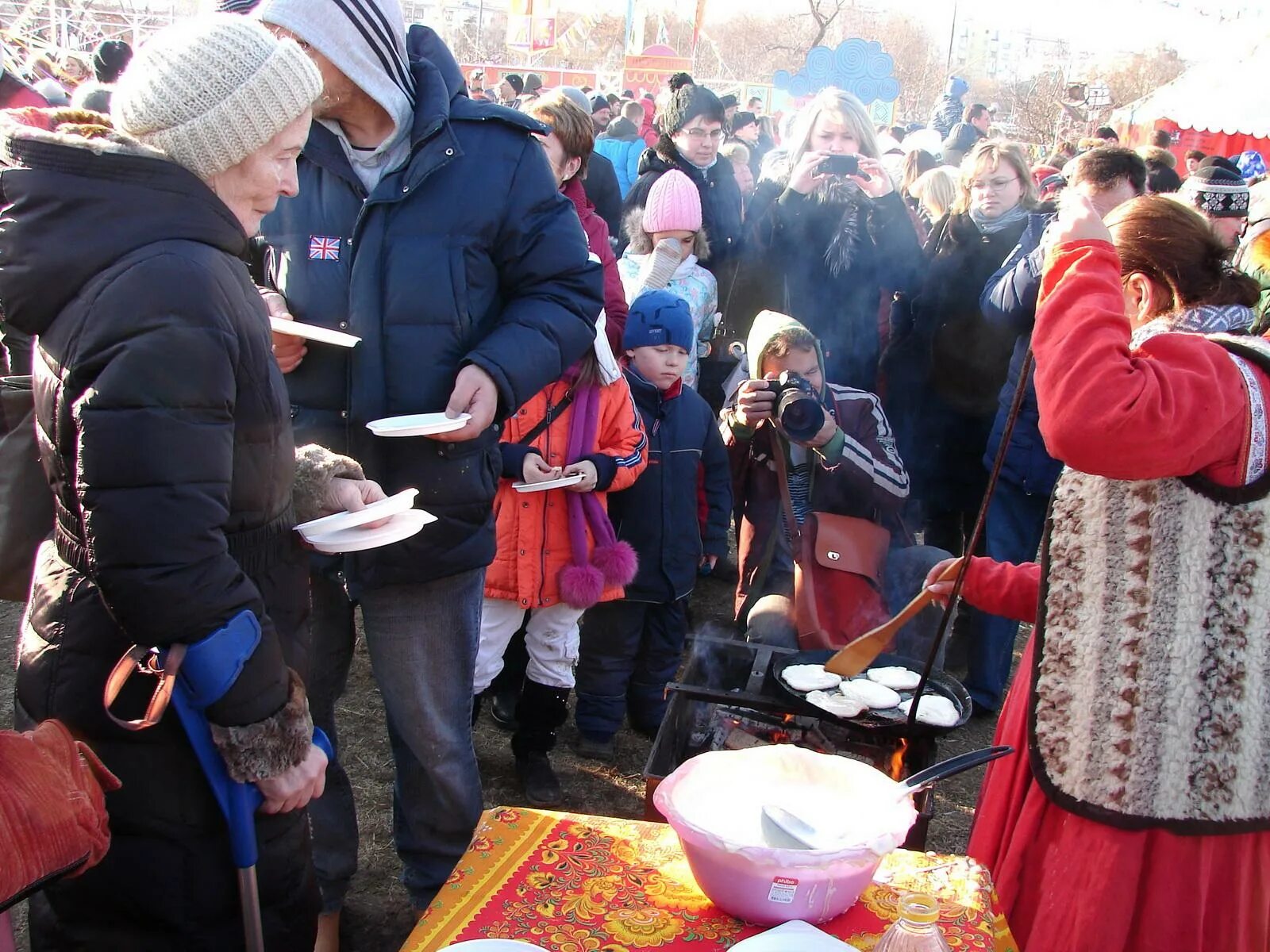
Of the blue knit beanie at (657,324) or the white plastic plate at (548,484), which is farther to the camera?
the blue knit beanie at (657,324)

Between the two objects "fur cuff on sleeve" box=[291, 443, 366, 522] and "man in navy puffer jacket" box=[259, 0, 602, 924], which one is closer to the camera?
"fur cuff on sleeve" box=[291, 443, 366, 522]

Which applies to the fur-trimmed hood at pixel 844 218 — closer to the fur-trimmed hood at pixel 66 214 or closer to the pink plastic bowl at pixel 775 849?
the pink plastic bowl at pixel 775 849

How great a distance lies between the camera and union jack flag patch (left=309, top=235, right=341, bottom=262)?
2.12 meters

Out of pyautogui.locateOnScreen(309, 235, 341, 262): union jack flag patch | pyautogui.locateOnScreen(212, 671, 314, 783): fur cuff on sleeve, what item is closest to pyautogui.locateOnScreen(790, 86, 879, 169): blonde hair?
pyautogui.locateOnScreen(309, 235, 341, 262): union jack flag patch

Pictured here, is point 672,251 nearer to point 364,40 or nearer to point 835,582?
point 835,582

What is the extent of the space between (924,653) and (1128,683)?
1571 millimetres

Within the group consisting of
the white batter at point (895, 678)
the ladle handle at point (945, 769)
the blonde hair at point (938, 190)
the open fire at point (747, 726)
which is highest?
A: the blonde hair at point (938, 190)

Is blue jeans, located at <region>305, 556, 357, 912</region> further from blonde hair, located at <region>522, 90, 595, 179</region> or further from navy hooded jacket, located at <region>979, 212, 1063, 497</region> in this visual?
navy hooded jacket, located at <region>979, 212, 1063, 497</region>

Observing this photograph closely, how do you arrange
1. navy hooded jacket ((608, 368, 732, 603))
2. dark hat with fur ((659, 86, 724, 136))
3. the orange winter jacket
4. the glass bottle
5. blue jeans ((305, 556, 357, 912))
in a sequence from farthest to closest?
dark hat with fur ((659, 86, 724, 136)) < navy hooded jacket ((608, 368, 732, 603)) < the orange winter jacket < blue jeans ((305, 556, 357, 912)) < the glass bottle

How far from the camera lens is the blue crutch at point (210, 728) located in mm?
1415

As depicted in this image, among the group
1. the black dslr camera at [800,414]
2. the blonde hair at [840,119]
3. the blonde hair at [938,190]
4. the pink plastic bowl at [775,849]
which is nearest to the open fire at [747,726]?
the black dslr camera at [800,414]

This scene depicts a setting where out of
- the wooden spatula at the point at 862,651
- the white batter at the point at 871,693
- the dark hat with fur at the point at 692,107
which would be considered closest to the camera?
the wooden spatula at the point at 862,651

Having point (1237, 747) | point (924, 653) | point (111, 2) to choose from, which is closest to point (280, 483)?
point (1237, 747)

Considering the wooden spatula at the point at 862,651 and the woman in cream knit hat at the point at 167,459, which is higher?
the woman in cream knit hat at the point at 167,459
